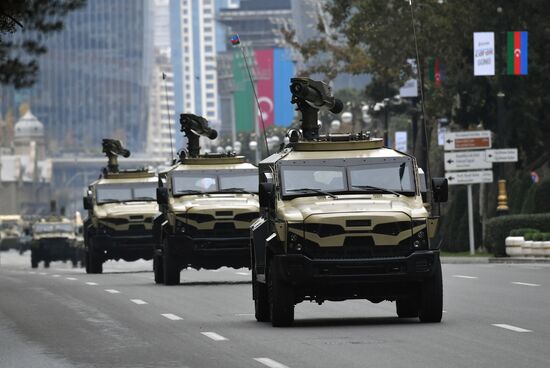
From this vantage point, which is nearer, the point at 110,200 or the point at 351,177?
the point at 351,177

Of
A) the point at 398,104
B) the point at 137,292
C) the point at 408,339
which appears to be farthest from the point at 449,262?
the point at 398,104

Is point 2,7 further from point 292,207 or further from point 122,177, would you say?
point 122,177

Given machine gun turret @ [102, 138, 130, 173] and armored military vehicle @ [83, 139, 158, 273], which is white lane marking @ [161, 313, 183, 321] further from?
machine gun turret @ [102, 138, 130, 173]

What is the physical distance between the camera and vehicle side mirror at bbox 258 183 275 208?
65.7ft

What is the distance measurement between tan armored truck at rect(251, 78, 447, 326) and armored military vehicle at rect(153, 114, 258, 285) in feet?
38.6

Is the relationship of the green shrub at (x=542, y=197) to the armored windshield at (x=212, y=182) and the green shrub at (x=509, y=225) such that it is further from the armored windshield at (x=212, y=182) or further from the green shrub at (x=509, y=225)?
the armored windshield at (x=212, y=182)

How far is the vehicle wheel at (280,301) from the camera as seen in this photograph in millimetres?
19516

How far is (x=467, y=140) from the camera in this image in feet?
172

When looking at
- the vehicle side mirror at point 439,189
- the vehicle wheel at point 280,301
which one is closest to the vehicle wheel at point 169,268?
the vehicle wheel at point 280,301

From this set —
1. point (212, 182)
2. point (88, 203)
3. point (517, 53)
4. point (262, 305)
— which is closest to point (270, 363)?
point (262, 305)

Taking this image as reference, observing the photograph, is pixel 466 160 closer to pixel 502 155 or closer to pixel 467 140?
pixel 467 140

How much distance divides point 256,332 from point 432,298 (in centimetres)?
203

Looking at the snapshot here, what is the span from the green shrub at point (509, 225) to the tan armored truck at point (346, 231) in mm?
26884

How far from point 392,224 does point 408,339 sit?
84.1 inches
